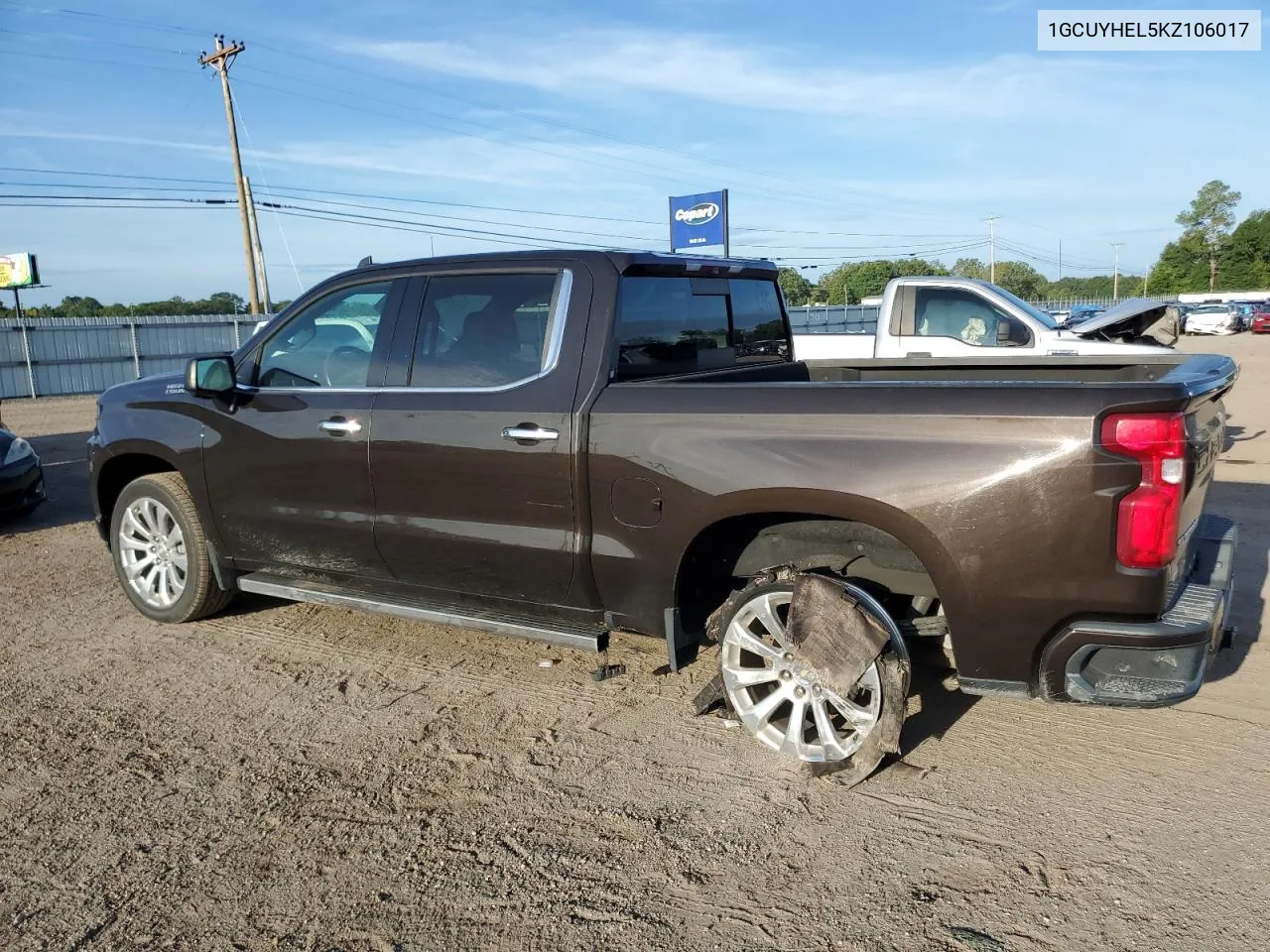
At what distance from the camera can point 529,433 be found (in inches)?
157

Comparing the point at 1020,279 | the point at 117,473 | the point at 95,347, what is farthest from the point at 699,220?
the point at 1020,279

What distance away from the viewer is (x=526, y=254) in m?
4.32

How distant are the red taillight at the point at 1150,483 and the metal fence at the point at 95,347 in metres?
21.7

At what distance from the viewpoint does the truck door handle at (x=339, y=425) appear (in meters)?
4.50

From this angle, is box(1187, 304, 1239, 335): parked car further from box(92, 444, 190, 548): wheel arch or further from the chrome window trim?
box(92, 444, 190, 548): wheel arch

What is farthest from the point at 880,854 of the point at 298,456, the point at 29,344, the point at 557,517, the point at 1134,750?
the point at 29,344

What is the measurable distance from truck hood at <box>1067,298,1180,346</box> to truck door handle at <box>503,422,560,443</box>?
6667mm

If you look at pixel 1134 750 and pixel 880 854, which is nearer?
pixel 880 854

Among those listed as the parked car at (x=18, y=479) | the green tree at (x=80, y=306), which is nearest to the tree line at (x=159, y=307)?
the green tree at (x=80, y=306)

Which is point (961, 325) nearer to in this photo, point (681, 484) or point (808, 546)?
point (808, 546)

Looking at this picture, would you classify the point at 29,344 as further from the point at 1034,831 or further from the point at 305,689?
the point at 1034,831

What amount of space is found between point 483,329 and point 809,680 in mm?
2013

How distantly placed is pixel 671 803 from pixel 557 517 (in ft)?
3.86

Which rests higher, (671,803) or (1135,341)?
(1135,341)
